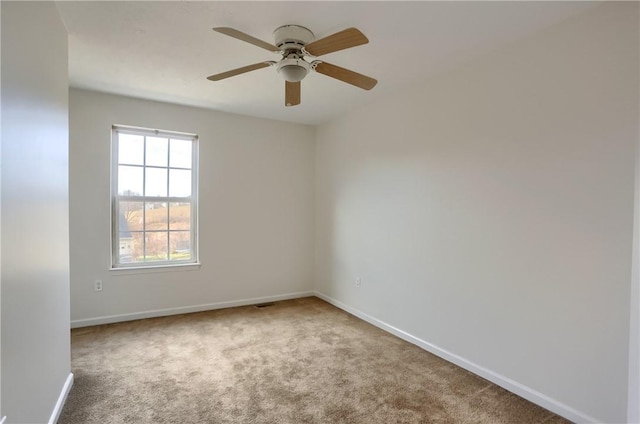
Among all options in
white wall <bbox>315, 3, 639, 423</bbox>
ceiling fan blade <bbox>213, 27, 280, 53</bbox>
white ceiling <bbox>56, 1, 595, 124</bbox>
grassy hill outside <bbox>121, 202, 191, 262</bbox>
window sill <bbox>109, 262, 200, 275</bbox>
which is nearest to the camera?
ceiling fan blade <bbox>213, 27, 280, 53</bbox>

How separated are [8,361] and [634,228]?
301 centimetres

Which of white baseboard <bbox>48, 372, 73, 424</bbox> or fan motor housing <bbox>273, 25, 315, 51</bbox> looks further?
fan motor housing <bbox>273, 25, 315, 51</bbox>

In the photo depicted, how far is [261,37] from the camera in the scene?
88.1 inches

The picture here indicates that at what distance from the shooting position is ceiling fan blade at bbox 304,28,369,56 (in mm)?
1691

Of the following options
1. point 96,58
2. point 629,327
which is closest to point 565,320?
point 629,327

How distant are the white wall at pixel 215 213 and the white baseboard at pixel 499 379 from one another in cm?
168

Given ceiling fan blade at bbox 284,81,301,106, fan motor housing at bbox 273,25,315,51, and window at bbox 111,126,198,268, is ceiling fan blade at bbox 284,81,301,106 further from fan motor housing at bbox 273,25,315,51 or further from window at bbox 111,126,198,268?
window at bbox 111,126,198,268

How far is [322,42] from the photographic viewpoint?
183 centimetres

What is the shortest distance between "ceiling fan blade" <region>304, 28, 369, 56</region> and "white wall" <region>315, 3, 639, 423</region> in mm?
1270

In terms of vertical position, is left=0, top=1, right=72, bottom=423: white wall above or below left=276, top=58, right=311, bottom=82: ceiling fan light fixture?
below

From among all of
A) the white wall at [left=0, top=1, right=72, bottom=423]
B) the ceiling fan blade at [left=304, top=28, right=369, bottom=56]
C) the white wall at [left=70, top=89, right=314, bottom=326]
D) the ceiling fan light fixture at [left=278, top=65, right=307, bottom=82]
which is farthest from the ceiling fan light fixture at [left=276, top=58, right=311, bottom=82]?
the white wall at [left=70, top=89, right=314, bottom=326]

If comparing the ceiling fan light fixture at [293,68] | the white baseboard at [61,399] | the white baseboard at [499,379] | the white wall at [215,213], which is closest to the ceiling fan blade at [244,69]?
the ceiling fan light fixture at [293,68]

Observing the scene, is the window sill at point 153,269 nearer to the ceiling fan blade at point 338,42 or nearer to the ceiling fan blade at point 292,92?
the ceiling fan blade at point 292,92

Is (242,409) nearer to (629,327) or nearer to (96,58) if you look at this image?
(629,327)
